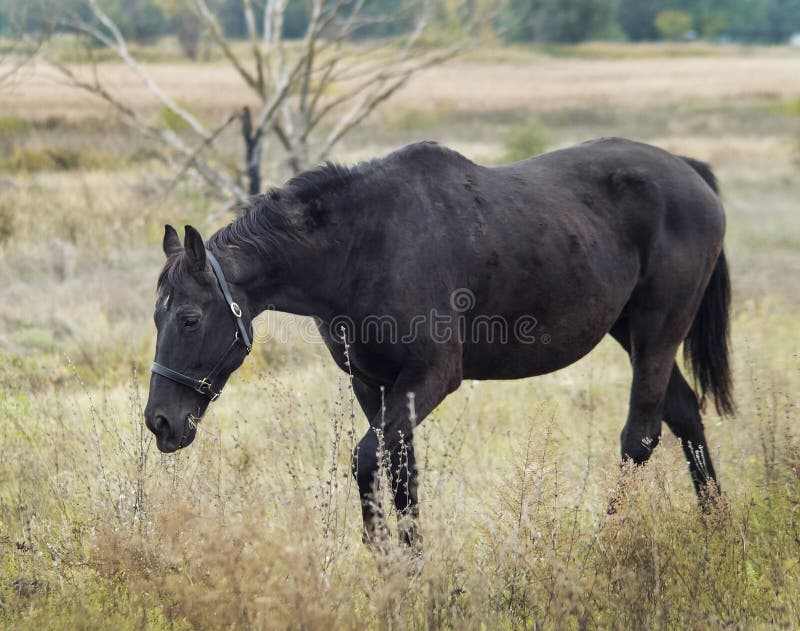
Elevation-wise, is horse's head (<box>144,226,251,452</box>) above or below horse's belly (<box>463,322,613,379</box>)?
above

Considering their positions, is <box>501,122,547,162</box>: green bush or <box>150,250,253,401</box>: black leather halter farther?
<box>501,122,547,162</box>: green bush

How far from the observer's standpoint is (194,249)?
3.76 meters

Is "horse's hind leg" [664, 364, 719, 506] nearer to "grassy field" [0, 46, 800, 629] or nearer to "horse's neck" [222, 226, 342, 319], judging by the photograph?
"grassy field" [0, 46, 800, 629]

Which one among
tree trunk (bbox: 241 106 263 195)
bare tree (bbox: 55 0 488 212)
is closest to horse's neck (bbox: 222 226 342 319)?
bare tree (bbox: 55 0 488 212)

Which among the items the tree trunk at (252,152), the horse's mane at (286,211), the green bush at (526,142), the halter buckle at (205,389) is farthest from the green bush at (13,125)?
the halter buckle at (205,389)

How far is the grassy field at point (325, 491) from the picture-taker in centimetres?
342

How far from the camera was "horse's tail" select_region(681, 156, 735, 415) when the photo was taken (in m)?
5.58

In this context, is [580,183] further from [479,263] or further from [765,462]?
[765,462]

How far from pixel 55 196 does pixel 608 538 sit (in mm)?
13316

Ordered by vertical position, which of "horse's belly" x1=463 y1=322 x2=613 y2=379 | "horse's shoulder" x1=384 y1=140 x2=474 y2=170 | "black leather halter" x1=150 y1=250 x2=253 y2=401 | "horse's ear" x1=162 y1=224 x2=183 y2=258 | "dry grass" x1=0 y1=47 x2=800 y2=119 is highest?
"horse's shoulder" x1=384 y1=140 x2=474 y2=170

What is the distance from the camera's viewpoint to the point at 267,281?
416 cm

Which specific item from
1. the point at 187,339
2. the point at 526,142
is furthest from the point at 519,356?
the point at 526,142

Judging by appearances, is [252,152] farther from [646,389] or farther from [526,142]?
[526,142]

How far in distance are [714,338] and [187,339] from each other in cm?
342
